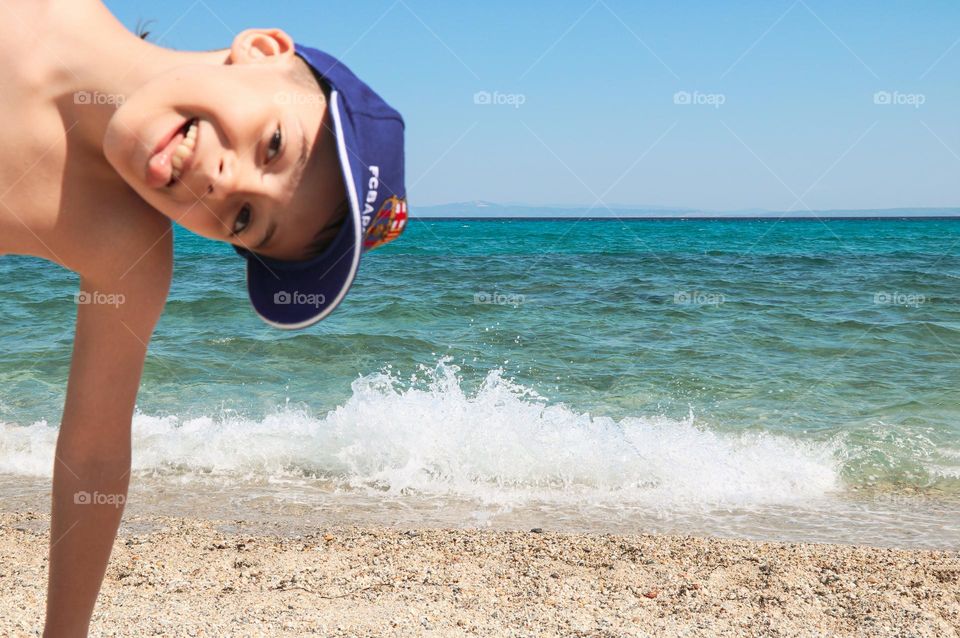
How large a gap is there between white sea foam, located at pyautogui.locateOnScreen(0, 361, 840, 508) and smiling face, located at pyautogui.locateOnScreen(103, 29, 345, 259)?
3735mm

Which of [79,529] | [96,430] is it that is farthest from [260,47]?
[79,529]

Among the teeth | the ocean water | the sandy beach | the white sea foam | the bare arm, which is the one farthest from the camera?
the white sea foam

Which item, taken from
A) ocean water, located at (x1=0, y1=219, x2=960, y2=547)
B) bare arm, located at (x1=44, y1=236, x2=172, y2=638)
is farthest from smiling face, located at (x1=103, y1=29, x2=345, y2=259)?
ocean water, located at (x1=0, y1=219, x2=960, y2=547)

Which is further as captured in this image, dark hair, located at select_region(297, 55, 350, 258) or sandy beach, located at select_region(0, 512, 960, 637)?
sandy beach, located at select_region(0, 512, 960, 637)

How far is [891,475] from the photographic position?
5.58 m

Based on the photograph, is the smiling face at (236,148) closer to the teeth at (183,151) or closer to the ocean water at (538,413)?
the teeth at (183,151)

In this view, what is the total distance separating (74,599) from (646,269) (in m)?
17.7

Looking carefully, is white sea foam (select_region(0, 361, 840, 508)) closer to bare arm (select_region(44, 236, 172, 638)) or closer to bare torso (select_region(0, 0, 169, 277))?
bare arm (select_region(44, 236, 172, 638))

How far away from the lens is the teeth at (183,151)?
1277 millimetres

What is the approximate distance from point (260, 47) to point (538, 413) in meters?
5.08

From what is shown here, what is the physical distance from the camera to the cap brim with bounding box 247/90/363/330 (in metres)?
1.35

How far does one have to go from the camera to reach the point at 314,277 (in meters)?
1.49

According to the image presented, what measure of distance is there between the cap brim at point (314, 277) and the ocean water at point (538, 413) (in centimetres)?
305

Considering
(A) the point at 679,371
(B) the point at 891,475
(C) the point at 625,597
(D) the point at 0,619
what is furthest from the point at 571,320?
(D) the point at 0,619
